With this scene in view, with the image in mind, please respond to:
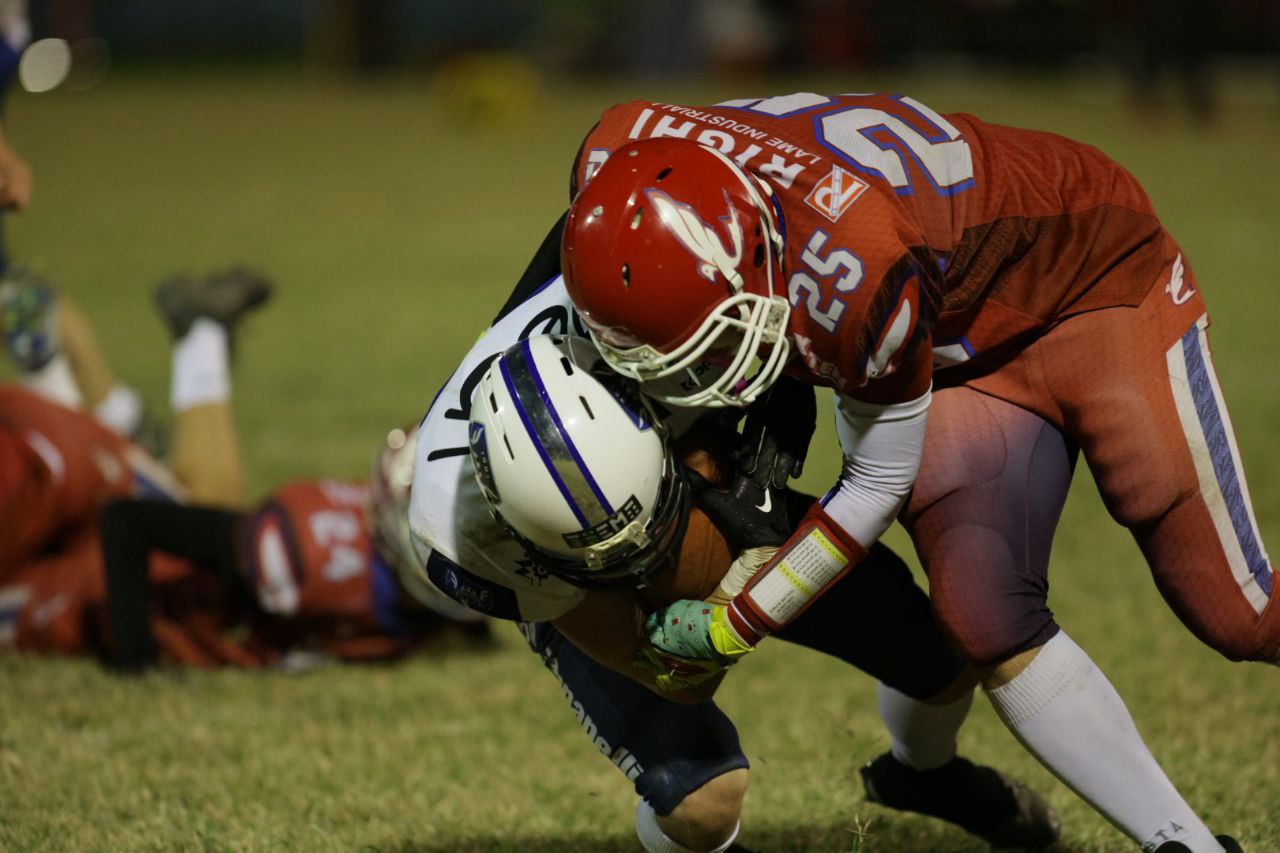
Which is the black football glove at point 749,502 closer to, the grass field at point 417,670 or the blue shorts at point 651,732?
the blue shorts at point 651,732

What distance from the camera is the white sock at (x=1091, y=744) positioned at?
283 cm

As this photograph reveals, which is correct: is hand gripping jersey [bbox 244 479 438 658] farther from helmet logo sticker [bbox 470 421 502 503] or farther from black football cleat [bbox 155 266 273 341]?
helmet logo sticker [bbox 470 421 502 503]

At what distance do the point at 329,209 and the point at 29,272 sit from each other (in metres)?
8.53

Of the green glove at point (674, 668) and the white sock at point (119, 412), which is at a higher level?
the green glove at point (674, 668)

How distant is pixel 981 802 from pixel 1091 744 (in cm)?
63

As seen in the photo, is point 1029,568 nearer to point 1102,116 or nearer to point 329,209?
point 329,209

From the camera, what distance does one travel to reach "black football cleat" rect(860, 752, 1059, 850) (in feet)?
11.2

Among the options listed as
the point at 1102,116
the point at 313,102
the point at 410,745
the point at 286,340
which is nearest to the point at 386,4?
the point at 313,102

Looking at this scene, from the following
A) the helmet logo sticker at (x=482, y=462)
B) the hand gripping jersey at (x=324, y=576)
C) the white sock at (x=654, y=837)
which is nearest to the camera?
the helmet logo sticker at (x=482, y=462)

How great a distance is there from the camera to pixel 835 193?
105 inches

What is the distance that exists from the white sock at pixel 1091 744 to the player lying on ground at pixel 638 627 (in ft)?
1.16

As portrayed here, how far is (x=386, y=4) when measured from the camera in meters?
28.8

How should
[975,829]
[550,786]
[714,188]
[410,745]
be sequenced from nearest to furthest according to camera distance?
[714,188] → [975,829] → [550,786] → [410,745]

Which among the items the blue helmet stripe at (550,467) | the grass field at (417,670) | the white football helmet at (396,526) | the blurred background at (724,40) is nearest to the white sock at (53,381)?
the grass field at (417,670)
